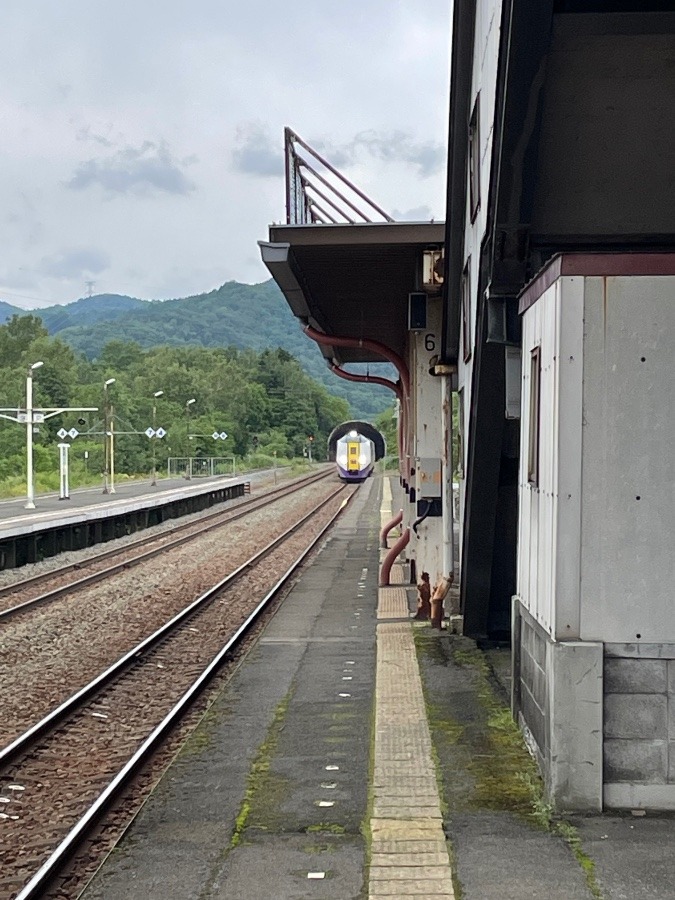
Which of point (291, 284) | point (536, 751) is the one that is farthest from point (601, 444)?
point (291, 284)

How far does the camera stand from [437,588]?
41.2 ft

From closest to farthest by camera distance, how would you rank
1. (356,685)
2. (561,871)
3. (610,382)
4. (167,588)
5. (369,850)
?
(561,871)
(369,850)
(610,382)
(356,685)
(167,588)

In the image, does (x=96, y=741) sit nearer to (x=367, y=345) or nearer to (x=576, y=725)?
(x=576, y=725)

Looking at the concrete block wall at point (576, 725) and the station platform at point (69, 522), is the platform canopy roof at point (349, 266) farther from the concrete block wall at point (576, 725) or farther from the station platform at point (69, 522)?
the station platform at point (69, 522)

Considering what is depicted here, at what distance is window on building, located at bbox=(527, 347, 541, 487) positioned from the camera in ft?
21.5

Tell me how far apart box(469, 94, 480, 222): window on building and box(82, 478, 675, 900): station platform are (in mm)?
3716

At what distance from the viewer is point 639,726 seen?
5766mm

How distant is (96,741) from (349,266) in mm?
7005

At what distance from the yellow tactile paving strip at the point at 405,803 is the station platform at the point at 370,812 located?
0.5 inches

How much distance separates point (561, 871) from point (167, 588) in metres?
14.5

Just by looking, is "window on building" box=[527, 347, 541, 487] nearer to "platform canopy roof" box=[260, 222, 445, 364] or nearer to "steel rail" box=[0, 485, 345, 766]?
"steel rail" box=[0, 485, 345, 766]

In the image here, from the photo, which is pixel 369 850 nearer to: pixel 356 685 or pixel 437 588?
pixel 356 685

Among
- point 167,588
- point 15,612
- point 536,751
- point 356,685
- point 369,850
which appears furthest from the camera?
point 167,588

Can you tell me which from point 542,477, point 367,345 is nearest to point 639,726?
point 542,477
